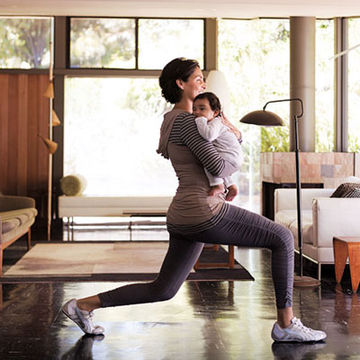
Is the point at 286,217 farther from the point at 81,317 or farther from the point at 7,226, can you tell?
the point at 81,317

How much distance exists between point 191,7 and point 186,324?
5412 millimetres

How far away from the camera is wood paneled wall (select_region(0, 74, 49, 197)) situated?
36.7 ft

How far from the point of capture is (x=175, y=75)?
331 cm

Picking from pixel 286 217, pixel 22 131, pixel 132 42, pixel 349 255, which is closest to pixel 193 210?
pixel 349 255

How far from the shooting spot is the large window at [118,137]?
458 inches

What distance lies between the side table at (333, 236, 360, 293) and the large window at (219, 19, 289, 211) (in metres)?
5.51

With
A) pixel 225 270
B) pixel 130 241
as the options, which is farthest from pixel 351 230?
pixel 130 241

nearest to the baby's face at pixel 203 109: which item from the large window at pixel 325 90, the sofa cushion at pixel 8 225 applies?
the sofa cushion at pixel 8 225

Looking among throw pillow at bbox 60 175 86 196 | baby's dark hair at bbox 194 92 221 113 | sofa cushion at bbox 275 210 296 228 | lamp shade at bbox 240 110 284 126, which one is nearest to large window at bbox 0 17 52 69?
throw pillow at bbox 60 175 86 196

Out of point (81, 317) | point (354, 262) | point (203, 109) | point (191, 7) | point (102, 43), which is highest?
point (102, 43)

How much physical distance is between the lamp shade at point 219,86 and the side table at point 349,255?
5.32 meters

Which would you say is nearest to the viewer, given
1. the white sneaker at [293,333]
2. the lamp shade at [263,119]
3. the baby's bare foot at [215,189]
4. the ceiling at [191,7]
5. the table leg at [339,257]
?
the baby's bare foot at [215,189]

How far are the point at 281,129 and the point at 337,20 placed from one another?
1.85 metres

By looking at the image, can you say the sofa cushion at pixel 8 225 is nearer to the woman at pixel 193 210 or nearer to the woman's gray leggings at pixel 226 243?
the woman's gray leggings at pixel 226 243
